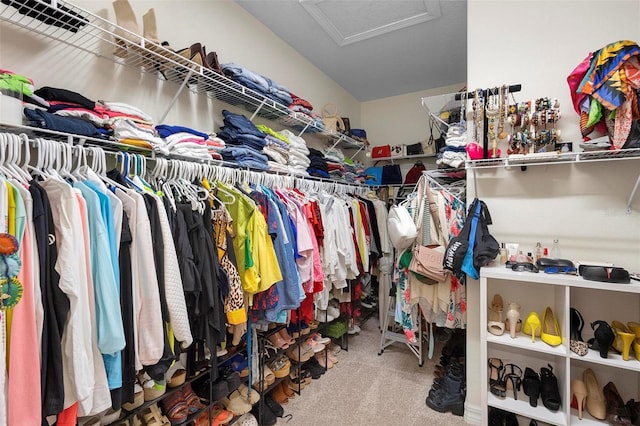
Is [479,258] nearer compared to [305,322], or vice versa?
[479,258]

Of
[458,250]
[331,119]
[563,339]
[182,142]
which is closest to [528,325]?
[563,339]

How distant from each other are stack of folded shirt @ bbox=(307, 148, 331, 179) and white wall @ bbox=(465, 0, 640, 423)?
132cm

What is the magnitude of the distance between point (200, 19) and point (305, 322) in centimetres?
237

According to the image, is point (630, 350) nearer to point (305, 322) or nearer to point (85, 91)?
point (305, 322)

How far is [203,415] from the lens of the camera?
1639 mm

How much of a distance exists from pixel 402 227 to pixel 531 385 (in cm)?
115

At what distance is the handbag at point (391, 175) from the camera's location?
3.63 metres

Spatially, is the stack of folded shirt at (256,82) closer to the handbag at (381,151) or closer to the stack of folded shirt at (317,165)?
the stack of folded shirt at (317,165)

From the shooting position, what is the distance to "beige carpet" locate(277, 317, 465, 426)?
1930 millimetres

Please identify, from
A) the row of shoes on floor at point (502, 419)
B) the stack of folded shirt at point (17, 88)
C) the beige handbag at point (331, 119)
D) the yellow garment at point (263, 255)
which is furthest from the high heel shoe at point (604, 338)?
the stack of folded shirt at point (17, 88)

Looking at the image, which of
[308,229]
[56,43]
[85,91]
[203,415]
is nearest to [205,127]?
[85,91]

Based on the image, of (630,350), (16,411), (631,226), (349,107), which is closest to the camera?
(16,411)

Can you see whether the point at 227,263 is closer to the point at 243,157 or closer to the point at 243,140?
the point at 243,157

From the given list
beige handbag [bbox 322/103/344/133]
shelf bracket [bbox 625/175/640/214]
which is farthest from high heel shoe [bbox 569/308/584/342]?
beige handbag [bbox 322/103/344/133]
